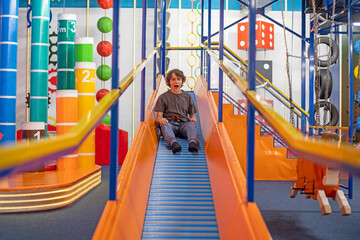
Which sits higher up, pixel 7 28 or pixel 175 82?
pixel 7 28

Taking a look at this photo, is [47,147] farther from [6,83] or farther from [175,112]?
[6,83]

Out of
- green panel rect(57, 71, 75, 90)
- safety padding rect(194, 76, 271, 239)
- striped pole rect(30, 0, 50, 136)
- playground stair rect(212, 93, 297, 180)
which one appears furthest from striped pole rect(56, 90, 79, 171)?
safety padding rect(194, 76, 271, 239)

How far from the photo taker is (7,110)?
15.9 feet

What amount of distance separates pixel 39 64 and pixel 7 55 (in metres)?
0.58

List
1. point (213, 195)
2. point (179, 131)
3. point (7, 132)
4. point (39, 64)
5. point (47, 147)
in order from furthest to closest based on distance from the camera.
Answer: point (39, 64) → point (7, 132) → point (179, 131) → point (213, 195) → point (47, 147)

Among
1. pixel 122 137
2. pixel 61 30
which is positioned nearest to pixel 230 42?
pixel 122 137

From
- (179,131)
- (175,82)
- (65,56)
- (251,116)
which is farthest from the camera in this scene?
(65,56)

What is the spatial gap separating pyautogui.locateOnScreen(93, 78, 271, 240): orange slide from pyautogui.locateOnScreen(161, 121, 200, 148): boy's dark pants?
0.29 metres

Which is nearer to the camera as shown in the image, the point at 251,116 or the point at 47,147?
the point at 47,147

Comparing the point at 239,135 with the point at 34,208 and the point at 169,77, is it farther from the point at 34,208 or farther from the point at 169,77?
the point at 34,208

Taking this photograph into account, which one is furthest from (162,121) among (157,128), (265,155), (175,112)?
(265,155)

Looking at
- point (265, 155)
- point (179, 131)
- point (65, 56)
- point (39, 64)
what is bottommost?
point (265, 155)

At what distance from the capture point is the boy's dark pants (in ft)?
10.5

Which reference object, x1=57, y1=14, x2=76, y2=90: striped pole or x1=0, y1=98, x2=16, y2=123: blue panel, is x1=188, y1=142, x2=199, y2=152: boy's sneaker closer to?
x1=0, y1=98, x2=16, y2=123: blue panel
